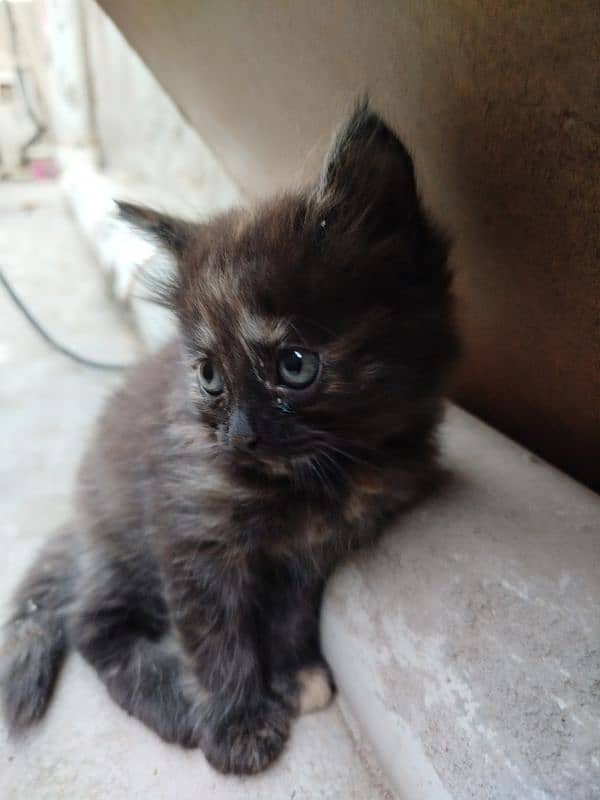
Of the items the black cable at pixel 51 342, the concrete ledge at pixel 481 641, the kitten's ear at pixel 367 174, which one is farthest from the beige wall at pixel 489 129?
the black cable at pixel 51 342

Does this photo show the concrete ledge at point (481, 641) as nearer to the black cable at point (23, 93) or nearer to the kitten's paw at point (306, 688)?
the kitten's paw at point (306, 688)

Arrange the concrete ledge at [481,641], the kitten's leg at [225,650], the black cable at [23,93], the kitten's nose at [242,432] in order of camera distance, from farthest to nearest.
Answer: the black cable at [23,93] → the kitten's leg at [225,650] → the kitten's nose at [242,432] → the concrete ledge at [481,641]

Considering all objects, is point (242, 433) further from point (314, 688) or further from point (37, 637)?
point (37, 637)

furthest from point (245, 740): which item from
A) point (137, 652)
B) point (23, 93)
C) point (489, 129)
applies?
point (23, 93)

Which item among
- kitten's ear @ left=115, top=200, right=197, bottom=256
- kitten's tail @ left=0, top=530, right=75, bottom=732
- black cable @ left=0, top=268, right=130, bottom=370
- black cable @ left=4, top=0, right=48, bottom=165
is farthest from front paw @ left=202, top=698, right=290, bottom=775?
black cable @ left=4, top=0, right=48, bottom=165

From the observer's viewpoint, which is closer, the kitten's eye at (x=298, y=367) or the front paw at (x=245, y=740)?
the kitten's eye at (x=298, y=367)

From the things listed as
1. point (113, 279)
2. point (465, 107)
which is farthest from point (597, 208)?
point (113, 279)

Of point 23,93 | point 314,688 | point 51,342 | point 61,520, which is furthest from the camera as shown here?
point 23,93
